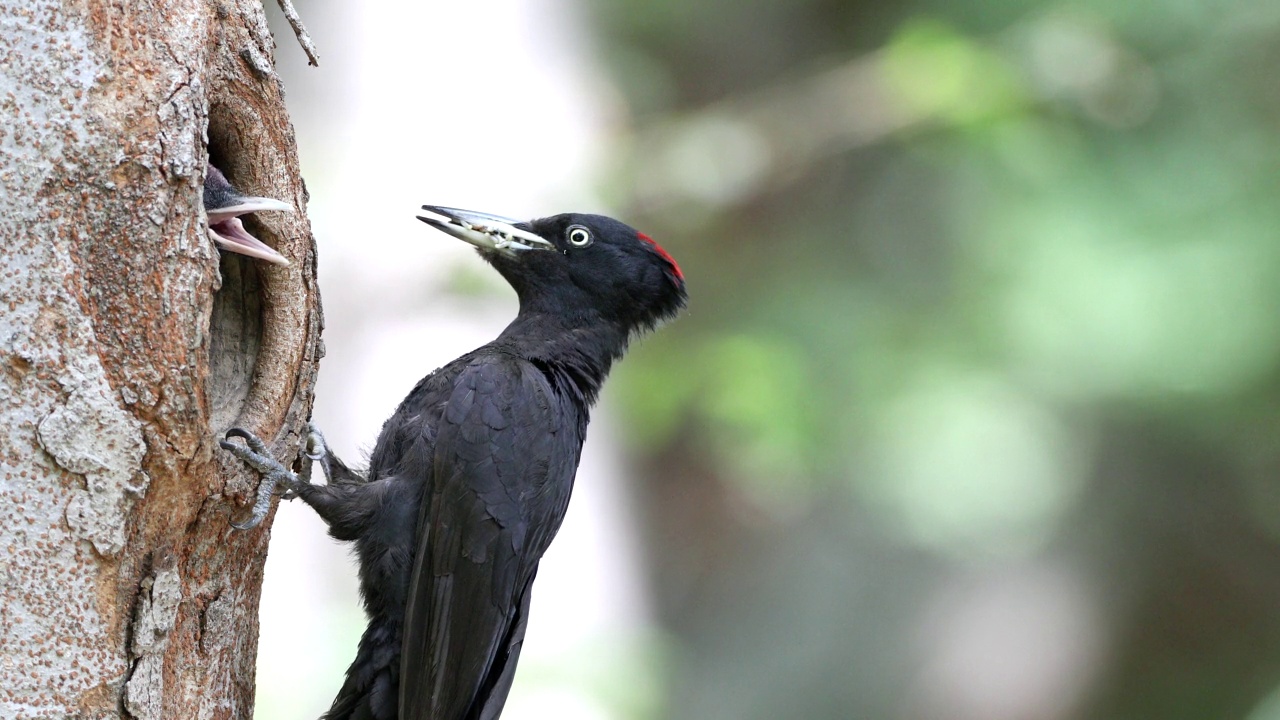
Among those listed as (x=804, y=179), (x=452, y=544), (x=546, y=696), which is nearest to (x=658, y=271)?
(x=452, y=544)

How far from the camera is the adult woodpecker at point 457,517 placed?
117 inches

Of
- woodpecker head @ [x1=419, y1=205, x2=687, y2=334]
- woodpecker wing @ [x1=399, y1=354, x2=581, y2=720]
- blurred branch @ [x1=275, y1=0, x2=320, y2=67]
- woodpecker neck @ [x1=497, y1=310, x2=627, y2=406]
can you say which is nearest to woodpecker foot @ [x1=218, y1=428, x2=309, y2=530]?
woodpecker wing @ [x1=399, y1=354, x2=581, y2=720]

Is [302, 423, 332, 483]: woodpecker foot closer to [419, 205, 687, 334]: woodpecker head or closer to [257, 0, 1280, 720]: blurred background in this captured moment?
[419, 205, 687, 334]: woodpecker head

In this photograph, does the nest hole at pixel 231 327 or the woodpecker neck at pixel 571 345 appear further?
the woodpecker neck at pixel 571 345

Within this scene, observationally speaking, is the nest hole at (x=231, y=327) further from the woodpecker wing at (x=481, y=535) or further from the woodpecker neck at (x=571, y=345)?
the woodpecker neck at (x=571, y=345)

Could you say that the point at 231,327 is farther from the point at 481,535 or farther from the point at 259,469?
the point at 481,535

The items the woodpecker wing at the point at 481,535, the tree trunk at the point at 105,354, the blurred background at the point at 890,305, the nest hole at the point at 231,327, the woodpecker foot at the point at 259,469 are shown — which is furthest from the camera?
the blurred background at the point at 890,305

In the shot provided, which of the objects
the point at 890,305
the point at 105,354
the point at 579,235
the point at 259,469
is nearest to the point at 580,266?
the point at 579,235

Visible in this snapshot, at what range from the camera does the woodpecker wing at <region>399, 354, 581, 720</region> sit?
2.96 metres

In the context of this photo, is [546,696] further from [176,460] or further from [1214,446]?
[1214,446]

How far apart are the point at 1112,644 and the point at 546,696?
4.30 meters

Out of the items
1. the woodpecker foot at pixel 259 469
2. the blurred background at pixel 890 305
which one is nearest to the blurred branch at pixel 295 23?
the woodpecker foot at pixel 259 469

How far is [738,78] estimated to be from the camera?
7555 mm

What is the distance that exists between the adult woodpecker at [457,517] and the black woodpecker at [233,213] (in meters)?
0.51
